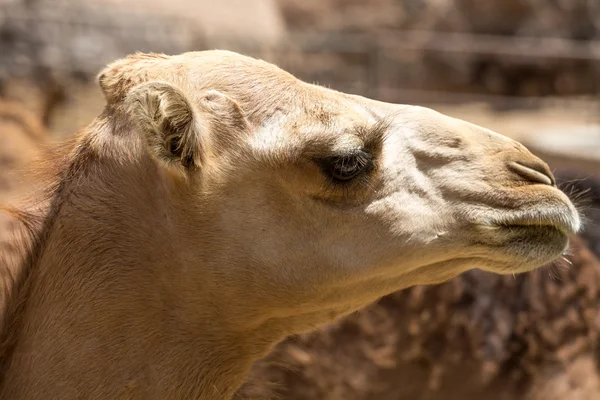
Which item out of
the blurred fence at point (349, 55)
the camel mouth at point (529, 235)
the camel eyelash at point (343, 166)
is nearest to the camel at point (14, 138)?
the camel eyelash at point (343, 166)

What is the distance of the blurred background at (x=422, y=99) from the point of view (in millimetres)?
4574

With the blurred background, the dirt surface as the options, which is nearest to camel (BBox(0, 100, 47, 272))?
the blurred background

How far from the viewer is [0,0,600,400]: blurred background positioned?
15.0 feet

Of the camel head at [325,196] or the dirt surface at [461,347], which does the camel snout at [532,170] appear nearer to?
the camel head at [325,196]

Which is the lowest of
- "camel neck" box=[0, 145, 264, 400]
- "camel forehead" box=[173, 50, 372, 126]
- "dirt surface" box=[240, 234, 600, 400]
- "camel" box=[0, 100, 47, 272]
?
"dirt surface" box=[240, 234, 600, 400]

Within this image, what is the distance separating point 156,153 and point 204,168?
0.16 meters

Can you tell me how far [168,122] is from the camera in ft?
9.25

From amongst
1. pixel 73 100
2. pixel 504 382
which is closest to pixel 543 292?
pixel 504 382

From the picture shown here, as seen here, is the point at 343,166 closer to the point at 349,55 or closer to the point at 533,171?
the point at 533,171

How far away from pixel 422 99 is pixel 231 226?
11.4 metres

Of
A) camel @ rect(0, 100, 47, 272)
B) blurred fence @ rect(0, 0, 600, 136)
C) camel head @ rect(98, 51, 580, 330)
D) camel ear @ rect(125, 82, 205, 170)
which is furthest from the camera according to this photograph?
blurred fence @ rect(0, 0, 600, 136)

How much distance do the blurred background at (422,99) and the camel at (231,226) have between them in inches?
23.5

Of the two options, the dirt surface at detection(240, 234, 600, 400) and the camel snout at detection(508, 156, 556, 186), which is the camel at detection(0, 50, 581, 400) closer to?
the camel snout at detection(508, 156, 556, 186)

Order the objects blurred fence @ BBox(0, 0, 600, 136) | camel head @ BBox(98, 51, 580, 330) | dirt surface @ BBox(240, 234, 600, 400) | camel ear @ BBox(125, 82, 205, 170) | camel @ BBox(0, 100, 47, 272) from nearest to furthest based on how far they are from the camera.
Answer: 1. camel ear @ BBox(125, 82, 205, 170)
2. camel head @ BBox(98, 51, 580, 330)
3. dirt surface @ BBox(240, 234, 600, 400)
4. camel @ BBox(0, 100, 47, 272)
5. blurred fence @ BBox(0, 0, 600, 136)
